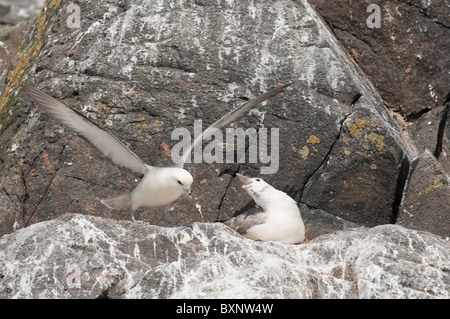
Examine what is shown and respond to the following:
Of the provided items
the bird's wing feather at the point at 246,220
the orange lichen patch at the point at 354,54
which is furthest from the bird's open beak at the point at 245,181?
the orange lichen patch at the point at 354,54

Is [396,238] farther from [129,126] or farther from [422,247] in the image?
[129,126]

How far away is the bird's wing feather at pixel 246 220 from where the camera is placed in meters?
7.14

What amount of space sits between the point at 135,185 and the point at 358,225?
2.08m

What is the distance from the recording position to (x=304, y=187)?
25.3ft

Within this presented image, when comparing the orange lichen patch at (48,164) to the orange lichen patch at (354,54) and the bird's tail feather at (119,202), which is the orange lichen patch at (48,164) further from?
the orange lichen patch at (354,54)

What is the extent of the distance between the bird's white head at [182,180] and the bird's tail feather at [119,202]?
1.95 ft

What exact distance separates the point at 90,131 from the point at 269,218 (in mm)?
1686

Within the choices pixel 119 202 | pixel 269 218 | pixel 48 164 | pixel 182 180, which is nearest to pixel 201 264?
pixel 182 180

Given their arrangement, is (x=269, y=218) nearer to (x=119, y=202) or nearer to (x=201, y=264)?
(x=201, y=264)

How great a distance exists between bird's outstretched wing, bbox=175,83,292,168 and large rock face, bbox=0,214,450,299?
1.02m

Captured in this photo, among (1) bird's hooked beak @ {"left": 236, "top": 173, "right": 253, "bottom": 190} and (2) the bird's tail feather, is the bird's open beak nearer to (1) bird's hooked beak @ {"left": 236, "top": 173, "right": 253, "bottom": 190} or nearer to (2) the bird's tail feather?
(1) bird's hooked beak @ {"left": 236, "top": 173, "right": 253, "bottom": 190}

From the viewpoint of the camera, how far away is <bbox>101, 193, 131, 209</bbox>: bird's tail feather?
7.35 m

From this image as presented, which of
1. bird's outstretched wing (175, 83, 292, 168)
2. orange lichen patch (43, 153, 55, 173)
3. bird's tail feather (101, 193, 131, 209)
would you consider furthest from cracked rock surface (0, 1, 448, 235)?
bird's outstretched wing (175, 83, 292, 168)
